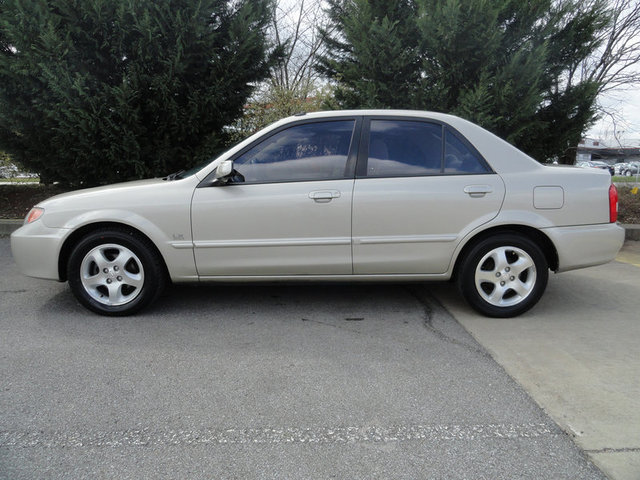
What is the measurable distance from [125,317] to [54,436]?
66.4 inches

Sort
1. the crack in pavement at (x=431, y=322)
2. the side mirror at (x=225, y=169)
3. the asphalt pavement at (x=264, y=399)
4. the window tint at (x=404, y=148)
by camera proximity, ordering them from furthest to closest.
A: the window tint at (x=404, y=148), the side mirror at (x=225, y=169), the crack in pavement at (x=431, y=322), the asphalt pavement at (x=264, y=399)

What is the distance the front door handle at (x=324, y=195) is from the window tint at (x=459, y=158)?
3.02 ft

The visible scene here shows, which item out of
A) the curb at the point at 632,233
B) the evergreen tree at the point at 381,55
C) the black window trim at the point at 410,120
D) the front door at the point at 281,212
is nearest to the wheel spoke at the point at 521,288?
the black window trim at the point at 410,120

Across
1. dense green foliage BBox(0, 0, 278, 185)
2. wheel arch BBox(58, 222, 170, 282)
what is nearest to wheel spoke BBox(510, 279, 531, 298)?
wheel arch BBox(58, 222, 170, 282)

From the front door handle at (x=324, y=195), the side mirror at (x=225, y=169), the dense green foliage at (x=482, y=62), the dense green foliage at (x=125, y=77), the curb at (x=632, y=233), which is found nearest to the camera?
the side mirror at (x=225, y=169)

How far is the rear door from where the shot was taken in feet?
12.1

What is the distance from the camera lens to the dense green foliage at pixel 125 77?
6641mm

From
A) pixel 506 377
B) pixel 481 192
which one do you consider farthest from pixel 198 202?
pixel 506 377

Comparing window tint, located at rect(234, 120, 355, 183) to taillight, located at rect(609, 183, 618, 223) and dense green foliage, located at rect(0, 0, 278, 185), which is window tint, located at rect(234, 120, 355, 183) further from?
dense green foliage, located at rect(0, 0, 278, 185)

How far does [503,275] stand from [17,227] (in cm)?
720

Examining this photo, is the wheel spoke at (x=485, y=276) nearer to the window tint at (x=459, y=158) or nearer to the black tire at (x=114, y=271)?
the window tint at (x=459, y=158)

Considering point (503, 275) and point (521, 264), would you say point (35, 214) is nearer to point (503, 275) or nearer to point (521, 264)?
point (503, 275)

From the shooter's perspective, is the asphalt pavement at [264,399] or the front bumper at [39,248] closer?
the asphalt pavement at [264,399]

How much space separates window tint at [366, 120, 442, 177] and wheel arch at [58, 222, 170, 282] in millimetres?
1855
